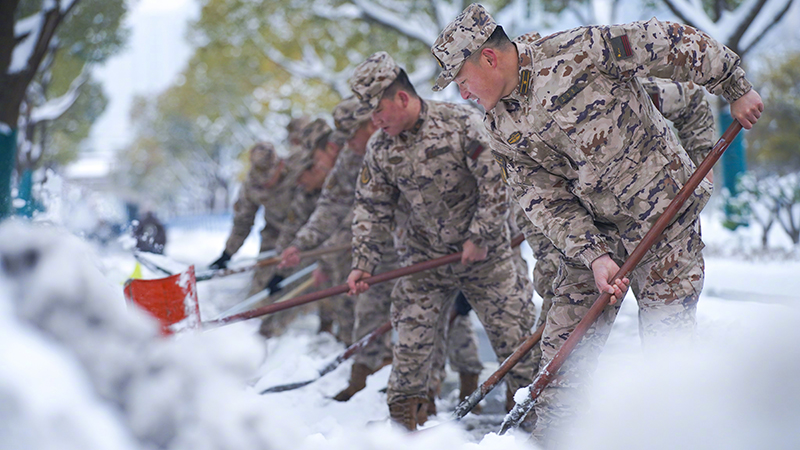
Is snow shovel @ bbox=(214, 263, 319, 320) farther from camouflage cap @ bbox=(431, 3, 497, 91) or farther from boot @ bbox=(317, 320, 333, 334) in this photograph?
camouflage cap @ bbox=(431, 3, 497, 91)

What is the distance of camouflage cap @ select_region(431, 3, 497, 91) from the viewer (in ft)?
8.34

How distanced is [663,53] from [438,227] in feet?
5.66

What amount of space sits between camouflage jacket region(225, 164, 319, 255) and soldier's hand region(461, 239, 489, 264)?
3.70 metres

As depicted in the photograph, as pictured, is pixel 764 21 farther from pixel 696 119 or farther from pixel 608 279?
pixel 608 279

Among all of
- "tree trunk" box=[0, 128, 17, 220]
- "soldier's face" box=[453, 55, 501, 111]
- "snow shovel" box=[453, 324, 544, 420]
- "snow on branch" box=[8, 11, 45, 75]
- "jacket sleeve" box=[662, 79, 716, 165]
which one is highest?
"jacket sleeve" box=[662, 79, 716, 165]

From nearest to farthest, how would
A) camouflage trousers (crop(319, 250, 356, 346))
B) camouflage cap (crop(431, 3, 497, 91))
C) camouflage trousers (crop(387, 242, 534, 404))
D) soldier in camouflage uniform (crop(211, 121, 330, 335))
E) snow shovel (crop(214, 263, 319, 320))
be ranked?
camouflage cap (crop(431, 3, 497, 91)) < camouflage trousers (crop(387, 242, 534, 404)) < snow shovel (crop(214, 263, 319, 320)) < camouflage trousers (crop(319, 250, 356, 346)) < soldier in camouflage uniform (crop(211, 121, 330, 335))

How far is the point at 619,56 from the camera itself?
2.43 meters

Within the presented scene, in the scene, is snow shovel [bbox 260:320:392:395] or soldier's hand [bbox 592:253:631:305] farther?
snow shovel [bbox 260:320:392:395]

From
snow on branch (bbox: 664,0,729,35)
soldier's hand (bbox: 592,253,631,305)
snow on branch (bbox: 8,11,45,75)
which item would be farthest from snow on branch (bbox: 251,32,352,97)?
soldier's hand (bbox: 592,253,631,305)

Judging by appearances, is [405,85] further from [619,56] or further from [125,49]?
[125,49]

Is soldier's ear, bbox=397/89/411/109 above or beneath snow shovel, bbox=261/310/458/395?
above

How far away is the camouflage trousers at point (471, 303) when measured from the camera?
12.4ft

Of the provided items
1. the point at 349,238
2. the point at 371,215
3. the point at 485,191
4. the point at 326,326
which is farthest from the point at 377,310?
the point at 326,326

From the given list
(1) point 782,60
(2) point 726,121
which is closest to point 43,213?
(2) point 726,121
